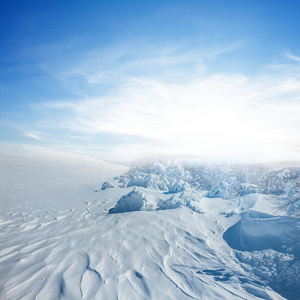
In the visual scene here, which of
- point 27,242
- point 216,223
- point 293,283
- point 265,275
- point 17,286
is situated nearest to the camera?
point 17,286

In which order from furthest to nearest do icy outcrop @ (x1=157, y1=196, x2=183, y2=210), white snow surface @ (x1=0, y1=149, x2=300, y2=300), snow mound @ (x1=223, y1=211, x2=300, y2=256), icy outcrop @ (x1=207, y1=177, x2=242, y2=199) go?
icy outcrop @ (x1=207, y1=177, x2=242, y2=199), icy outcrop @ (x1=157, y1=196, x2=183, y2=210), snow mound @ (x1=223, y1=211, x2=300, y2=256), white snow surface @ (x1=0, y1=149, x2=300, y2=300)

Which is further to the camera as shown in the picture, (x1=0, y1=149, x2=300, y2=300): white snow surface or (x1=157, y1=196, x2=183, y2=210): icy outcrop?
(x1=157, y1=196, x2=183, y2=210): icy outcrop

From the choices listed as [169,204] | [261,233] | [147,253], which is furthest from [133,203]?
[261,233]

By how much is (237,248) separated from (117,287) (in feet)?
16.1

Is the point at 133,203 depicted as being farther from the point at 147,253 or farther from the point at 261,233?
the point at 261,233

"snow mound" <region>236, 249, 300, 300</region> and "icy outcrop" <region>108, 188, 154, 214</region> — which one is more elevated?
"icy outcrop" <region>108, 188, 154, 214</region>

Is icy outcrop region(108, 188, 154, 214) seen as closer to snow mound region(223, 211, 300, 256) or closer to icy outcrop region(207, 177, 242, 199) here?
snow mound region(223, 211, 300, 256)

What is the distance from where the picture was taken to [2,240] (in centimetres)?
697

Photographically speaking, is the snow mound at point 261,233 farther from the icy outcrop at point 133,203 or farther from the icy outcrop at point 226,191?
the icy outcrop at point 226,191

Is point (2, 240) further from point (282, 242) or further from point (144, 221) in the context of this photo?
point (282, 242)

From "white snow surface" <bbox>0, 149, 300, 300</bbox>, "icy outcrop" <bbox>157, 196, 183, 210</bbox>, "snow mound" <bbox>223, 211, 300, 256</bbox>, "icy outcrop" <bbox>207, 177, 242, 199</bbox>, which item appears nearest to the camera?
"white snow surface" <bbox>0, 149, 300, 300</bbox>

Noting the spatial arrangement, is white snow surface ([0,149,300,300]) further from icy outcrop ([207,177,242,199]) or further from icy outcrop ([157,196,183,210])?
icy outcrop ([207,177,242,199])

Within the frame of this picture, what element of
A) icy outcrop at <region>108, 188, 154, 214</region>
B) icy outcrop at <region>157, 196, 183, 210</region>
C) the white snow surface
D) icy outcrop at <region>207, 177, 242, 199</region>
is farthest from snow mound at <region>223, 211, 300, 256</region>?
icy outcrop at <region>207, 177, 242, 199</region>

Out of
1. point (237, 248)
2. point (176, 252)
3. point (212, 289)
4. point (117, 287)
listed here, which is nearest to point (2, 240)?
point (117, 287)
